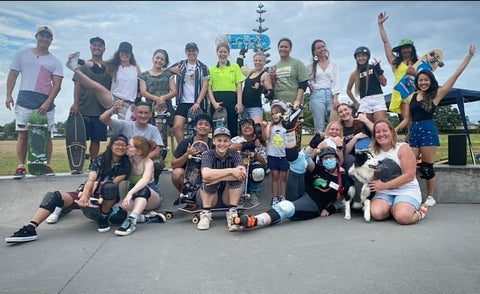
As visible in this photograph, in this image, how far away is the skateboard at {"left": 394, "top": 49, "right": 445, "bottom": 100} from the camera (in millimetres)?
4770

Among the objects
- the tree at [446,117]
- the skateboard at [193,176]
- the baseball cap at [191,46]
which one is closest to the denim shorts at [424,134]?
the skateboard at [193,176]

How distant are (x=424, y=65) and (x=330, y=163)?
7.84 feet

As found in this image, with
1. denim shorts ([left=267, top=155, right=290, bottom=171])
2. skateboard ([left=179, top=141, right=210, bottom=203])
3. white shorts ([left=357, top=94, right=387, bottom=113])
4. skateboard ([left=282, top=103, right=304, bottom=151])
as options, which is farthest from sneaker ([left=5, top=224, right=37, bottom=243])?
white shorts ([left=357, top=94, right=387, bottom=113])

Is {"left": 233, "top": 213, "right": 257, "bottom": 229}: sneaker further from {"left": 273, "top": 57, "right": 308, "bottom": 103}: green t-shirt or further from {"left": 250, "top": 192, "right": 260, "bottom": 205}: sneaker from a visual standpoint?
{"left": 273, "top": 57, "right": 308, "bottom": 103}: green t-shirt

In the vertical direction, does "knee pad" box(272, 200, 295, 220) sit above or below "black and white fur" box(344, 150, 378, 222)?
below

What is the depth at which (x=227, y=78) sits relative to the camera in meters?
5.04

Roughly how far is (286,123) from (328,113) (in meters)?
1.49

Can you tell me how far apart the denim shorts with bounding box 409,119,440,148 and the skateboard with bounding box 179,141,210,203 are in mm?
2804

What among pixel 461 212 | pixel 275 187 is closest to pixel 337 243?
pixel 275 187

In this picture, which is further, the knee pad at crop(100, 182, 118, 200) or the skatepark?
the knee pad at crop(100, 182, 118, 200)

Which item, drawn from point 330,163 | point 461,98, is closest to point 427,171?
point 330,163

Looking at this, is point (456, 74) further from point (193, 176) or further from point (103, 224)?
point (103, 224)

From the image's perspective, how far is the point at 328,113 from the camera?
17.3 ft

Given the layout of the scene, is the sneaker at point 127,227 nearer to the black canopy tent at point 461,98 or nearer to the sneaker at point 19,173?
the sneaker at point 19,173
